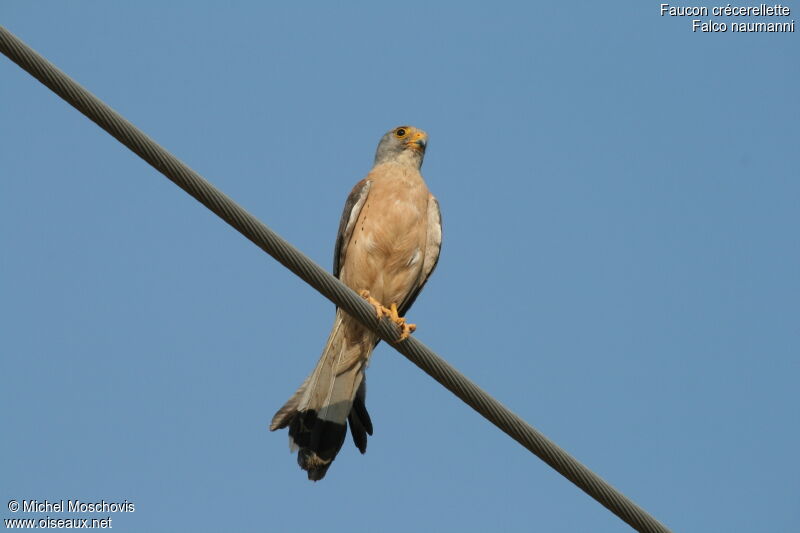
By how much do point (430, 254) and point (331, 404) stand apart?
53.3 inches

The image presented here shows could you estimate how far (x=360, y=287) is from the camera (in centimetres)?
625

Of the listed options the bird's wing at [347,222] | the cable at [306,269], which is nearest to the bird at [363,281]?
the bird's wing at [347,222]

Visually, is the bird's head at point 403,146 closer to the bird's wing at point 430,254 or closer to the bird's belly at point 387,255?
the bird's wing at point 430,254

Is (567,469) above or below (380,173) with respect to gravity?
below

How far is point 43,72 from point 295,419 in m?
2.67

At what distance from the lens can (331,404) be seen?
5652 mm

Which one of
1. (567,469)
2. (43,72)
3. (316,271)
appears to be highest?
(43,72)

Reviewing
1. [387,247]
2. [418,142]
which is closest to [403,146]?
[418,142]

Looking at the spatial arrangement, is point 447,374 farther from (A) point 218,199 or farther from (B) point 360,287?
(B) point 360,287

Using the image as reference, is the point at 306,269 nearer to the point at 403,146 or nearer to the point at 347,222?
the point at 347,222

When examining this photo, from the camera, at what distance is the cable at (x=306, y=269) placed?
3.38 metres

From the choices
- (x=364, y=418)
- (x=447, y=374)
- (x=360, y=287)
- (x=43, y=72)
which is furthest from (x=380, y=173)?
(x=43, y=72)

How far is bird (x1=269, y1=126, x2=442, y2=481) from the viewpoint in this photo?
17.8 ft

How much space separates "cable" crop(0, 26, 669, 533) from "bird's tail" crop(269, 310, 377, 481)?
1.39 m
